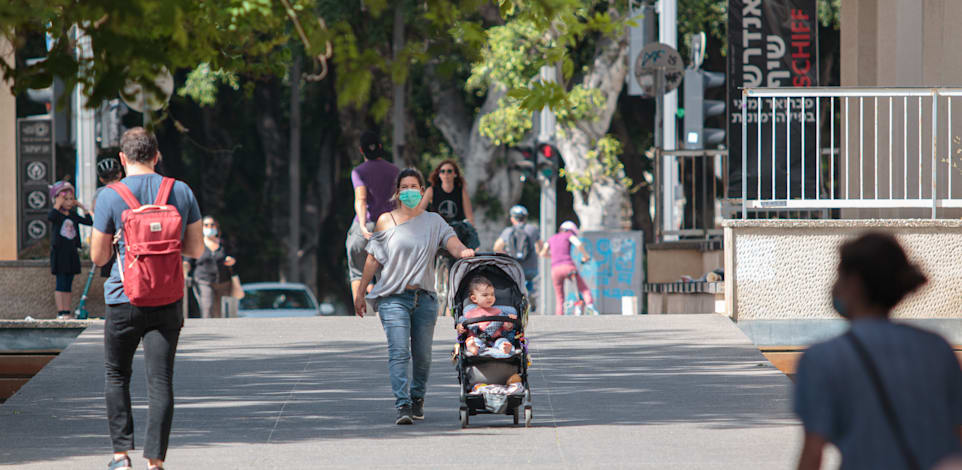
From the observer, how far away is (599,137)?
27.2 metres

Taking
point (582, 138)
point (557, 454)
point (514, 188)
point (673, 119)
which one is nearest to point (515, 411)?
point (557, 454)

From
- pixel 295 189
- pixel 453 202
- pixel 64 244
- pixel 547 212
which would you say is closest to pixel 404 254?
pixel 453 202

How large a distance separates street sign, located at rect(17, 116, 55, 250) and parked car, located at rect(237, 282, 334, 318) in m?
9.46

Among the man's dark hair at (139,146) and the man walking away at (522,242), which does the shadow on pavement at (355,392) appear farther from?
the man walking away at (522,242)

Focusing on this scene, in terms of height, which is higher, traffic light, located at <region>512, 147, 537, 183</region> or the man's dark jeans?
traffic light, located at <region>512, 147, 537, 183</region>

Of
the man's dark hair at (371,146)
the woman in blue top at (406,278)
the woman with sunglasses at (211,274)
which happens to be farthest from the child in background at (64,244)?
the woman in blue top at (406,278)

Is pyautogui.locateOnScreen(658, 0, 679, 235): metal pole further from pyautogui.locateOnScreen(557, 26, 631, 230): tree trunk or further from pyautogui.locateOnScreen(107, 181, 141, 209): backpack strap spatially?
pyautogui.locateOnScreen(107, 181, 141, 209): backpack strap

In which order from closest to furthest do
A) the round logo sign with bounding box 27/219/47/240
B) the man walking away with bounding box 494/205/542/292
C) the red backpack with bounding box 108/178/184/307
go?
1. the red backpack with bounding box 108/178/184/307
2. the round logo sign with bounding box 27/219/47/240
3. the man walking away with bounding box 494/205/542/292

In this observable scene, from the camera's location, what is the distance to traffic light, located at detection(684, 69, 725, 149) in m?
18.1

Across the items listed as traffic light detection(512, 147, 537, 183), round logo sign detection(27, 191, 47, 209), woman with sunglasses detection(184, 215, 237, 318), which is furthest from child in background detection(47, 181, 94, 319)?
traffic light detection(512, 147, 537, 183)

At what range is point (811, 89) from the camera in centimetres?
1301

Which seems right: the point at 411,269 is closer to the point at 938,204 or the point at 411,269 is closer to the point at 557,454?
the point at 557,454

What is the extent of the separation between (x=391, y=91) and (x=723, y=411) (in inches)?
864

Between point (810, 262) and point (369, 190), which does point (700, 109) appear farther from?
point (369, 190)
